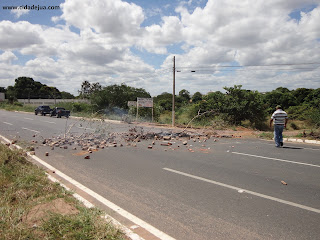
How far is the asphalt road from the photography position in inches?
150

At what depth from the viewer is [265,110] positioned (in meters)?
25.8

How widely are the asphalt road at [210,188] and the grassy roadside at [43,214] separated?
0.78m

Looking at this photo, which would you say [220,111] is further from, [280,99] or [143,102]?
[280,99]

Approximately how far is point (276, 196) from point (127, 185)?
2945 millimetres

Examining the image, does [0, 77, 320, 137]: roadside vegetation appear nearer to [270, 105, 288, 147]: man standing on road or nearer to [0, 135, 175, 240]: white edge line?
[270, 105, 288, 147]: man standing on road

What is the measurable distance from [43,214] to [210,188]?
3.15m

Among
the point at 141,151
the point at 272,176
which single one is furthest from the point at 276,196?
the point at 141,151

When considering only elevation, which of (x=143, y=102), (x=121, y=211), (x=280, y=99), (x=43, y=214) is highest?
(x=280, y=99)

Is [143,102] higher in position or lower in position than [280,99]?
lower

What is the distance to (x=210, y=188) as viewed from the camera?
5434 millimetres

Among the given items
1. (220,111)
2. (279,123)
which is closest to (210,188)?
(279,123)

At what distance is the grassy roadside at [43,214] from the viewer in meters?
3.23

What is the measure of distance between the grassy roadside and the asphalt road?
30.8 inches

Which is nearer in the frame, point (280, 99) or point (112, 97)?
point (112, 97)
